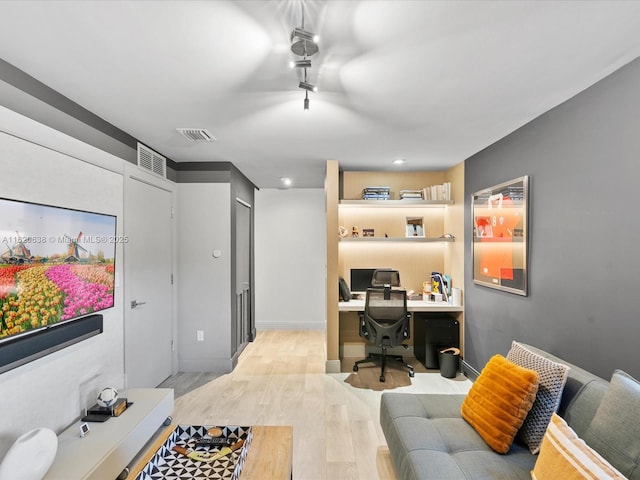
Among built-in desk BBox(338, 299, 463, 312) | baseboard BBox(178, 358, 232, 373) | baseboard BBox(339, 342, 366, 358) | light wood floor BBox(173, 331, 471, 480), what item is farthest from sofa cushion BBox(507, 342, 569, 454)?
baseboard BBox(178, 358, 232, 373)

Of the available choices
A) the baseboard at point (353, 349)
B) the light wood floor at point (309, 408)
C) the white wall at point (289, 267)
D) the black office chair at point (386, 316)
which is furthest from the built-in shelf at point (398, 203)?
the light wood floor at point (309, 408)

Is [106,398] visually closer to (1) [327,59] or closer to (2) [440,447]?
(2) [440,447]

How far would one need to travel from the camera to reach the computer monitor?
4515 millimetres

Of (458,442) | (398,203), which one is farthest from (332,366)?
(458,442)

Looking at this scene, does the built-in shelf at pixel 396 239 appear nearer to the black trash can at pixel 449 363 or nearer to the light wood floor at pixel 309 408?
the black trash can at pixel 449 363

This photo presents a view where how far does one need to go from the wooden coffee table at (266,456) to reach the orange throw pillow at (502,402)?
3.52 feet

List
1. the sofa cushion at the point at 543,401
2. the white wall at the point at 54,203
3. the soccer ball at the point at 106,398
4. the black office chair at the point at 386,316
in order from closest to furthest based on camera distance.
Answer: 1. the sofa cushion at the point at 543,401
2. the white wall at the point at 54,203
3. the soccer ball at the point at 106,398
4. the black office chair at the point at 386,316

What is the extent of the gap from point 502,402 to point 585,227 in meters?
1.26

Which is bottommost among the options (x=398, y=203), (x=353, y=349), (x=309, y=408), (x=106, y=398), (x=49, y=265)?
(x=309, y=408)

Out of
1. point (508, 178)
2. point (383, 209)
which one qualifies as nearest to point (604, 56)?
point (508, 178)

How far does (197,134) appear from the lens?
121 inches

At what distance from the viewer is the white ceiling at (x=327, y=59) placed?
1462 mm

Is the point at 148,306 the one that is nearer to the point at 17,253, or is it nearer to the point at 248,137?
the point at 17,253

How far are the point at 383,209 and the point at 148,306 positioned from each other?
3089mm
